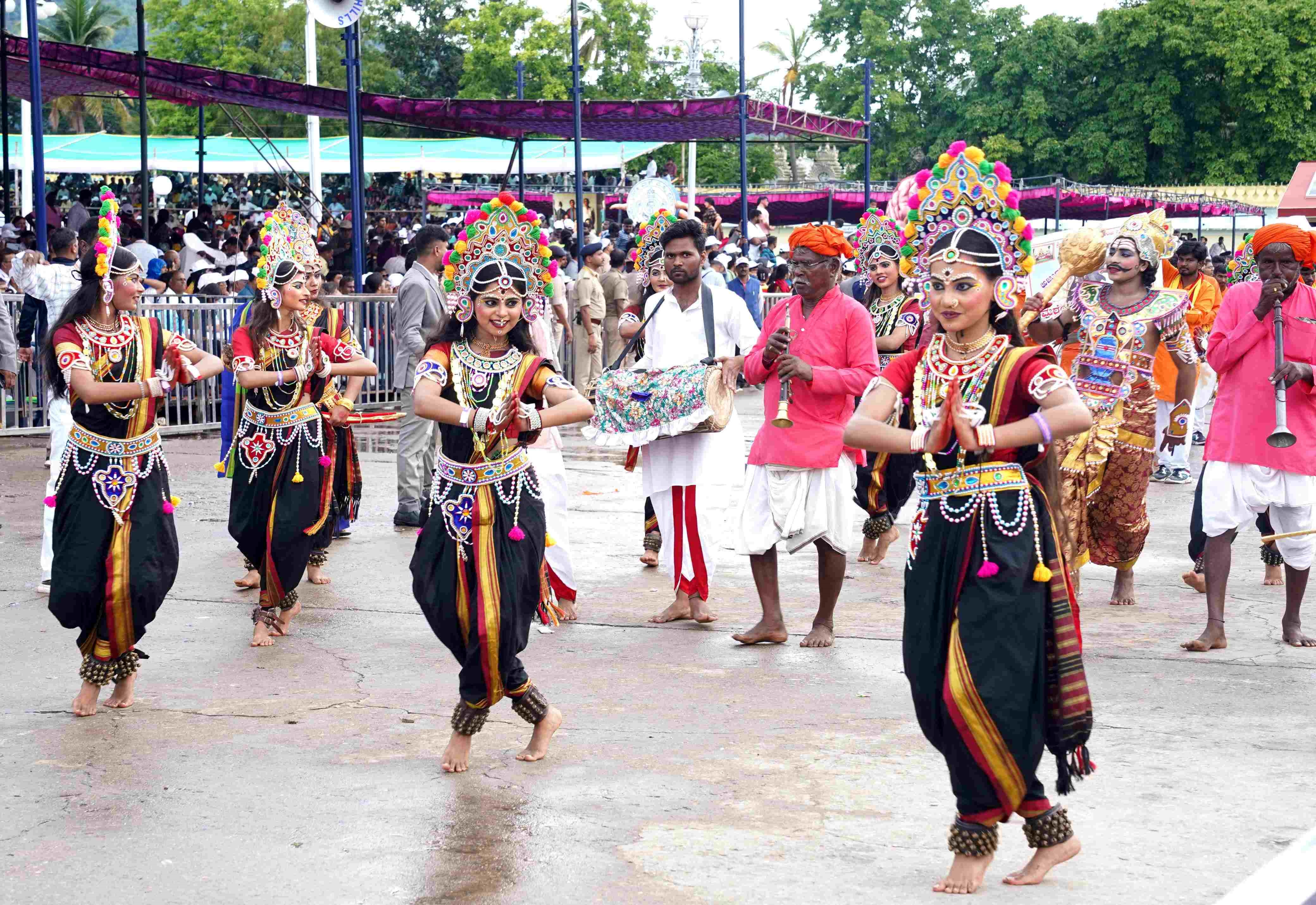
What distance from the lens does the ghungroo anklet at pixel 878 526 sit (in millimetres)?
9758

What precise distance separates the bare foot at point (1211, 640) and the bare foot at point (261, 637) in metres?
4.38

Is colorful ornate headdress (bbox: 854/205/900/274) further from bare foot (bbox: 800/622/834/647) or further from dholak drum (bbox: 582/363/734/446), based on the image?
bare foot (bbox: 800/622/834/647)

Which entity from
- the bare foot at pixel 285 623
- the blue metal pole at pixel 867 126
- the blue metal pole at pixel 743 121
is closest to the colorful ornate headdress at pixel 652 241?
the bare foot at pixel 285 623

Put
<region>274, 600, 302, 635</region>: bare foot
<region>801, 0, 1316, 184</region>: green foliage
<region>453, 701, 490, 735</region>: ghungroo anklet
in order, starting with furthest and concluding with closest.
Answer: <region>801, 0, 1316, 184</region>: green foliage
<region>274, 600, 302, 635</region>: bare foot
<region>453, 701, 490, 735</region>: ghungroo anklet

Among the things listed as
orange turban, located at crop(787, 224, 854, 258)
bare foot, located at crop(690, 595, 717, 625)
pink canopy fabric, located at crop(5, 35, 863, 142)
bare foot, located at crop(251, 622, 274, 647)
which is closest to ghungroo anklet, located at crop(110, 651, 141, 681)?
bare foot, located at crop(251, 622, 274, 647)

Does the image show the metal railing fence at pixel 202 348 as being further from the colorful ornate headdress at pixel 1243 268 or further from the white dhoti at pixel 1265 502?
the white dhoti at pixel 1265 502

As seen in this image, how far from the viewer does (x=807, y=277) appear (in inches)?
296

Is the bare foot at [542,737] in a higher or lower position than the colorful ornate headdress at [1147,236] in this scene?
lower

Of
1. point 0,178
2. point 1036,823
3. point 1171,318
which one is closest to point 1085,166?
point 0,178

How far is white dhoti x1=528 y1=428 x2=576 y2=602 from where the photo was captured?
816 centimetres

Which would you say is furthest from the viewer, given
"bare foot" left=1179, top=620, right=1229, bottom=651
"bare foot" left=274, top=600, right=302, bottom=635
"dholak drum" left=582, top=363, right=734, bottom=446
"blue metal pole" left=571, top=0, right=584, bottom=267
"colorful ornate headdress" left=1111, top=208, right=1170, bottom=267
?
"blue metal pole" left=571, top=0, right=584, bottom=267

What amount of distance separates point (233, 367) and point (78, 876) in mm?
3739

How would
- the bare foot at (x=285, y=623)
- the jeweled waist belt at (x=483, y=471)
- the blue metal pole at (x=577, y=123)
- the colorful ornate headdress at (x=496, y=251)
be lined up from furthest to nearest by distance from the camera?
the blue metal pole at (x=577, y=123) → the bare foot at (x=285, y=623) → the colorful ornate headdress at (x=496, y=251) → the jeweled waist belt at (x=483, y=471)

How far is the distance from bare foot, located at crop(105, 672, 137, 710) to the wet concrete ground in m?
0.06
